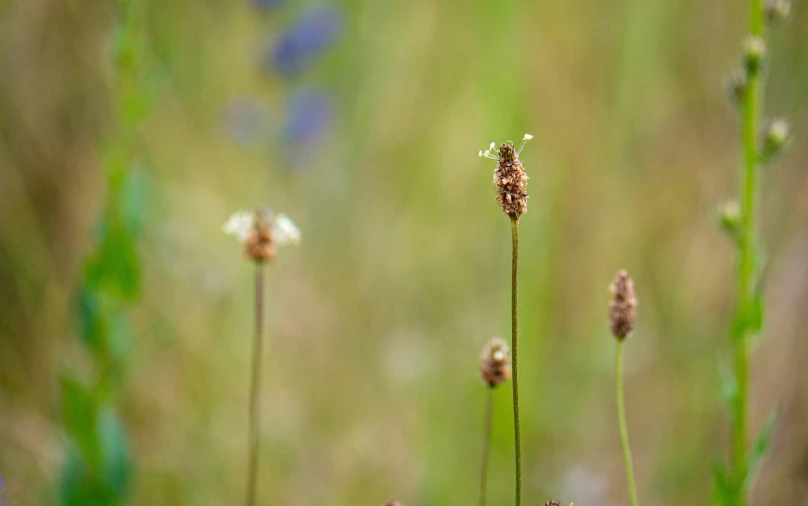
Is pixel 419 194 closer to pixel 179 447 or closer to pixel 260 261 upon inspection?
pixel 179 447

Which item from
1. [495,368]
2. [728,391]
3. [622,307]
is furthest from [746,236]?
[495,368]

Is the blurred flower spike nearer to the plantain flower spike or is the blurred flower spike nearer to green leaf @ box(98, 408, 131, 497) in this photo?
the plantain flower spike

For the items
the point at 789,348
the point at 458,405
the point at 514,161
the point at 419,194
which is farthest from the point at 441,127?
the point at 514,161

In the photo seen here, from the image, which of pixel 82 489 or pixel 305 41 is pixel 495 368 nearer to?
pixel 82 489

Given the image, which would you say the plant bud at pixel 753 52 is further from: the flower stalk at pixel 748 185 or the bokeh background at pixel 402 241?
the bokeh background at pixel 402 241

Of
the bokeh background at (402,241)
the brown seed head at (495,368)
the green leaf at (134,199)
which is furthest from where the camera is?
the bokeh background at (402,241)

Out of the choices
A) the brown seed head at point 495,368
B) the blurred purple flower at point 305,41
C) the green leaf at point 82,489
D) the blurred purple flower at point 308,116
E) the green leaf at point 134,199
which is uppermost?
the blurred purple flower at point 305,41

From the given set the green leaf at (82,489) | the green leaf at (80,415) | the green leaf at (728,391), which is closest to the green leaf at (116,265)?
the green leaf at (80,415)
